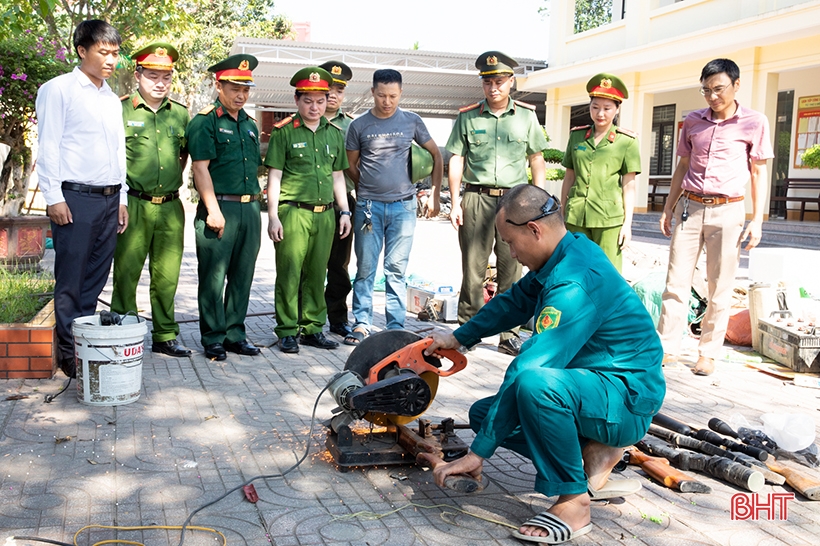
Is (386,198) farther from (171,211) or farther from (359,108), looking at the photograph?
(359,108)

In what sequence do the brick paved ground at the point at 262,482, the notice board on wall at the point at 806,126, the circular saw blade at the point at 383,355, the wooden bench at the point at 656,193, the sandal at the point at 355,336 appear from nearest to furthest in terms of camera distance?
1. the brick paved ground at the point at 262,482
2. the circular saw blade at the point at 383,355
3. the sandal at the point at 355,336
4. the notice board on wall at the point at 806,126
5. the wooden bench at the point at 656,193

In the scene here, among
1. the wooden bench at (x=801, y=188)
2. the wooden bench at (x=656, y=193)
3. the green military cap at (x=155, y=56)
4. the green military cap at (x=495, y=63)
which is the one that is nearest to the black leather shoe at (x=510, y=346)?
the green military cap at (x=495, y=63)

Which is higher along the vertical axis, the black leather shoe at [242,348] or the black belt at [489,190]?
the black belt at [489,190]

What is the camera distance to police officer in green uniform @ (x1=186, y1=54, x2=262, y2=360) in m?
6.37

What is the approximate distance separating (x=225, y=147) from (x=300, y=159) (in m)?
0.68

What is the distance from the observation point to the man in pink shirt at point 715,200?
6.44 meters

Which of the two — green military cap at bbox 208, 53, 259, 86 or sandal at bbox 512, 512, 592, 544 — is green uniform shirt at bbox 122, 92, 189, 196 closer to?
green military cap at bbox 208, 53, 259, 86

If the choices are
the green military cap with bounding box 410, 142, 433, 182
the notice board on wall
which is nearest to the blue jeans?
the green military cap with bounding box 410, 142, 433, 182

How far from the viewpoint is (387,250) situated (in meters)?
7.51

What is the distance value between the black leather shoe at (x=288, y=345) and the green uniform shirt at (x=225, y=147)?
1.30 metres

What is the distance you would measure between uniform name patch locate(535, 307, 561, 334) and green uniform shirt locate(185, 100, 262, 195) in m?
3.86

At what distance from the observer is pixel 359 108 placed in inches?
1339

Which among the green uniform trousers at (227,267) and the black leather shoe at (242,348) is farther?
the black leather shoe at (242,348)

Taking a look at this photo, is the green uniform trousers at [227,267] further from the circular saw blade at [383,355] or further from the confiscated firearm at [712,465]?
the confiscated firearm at [712,465]
